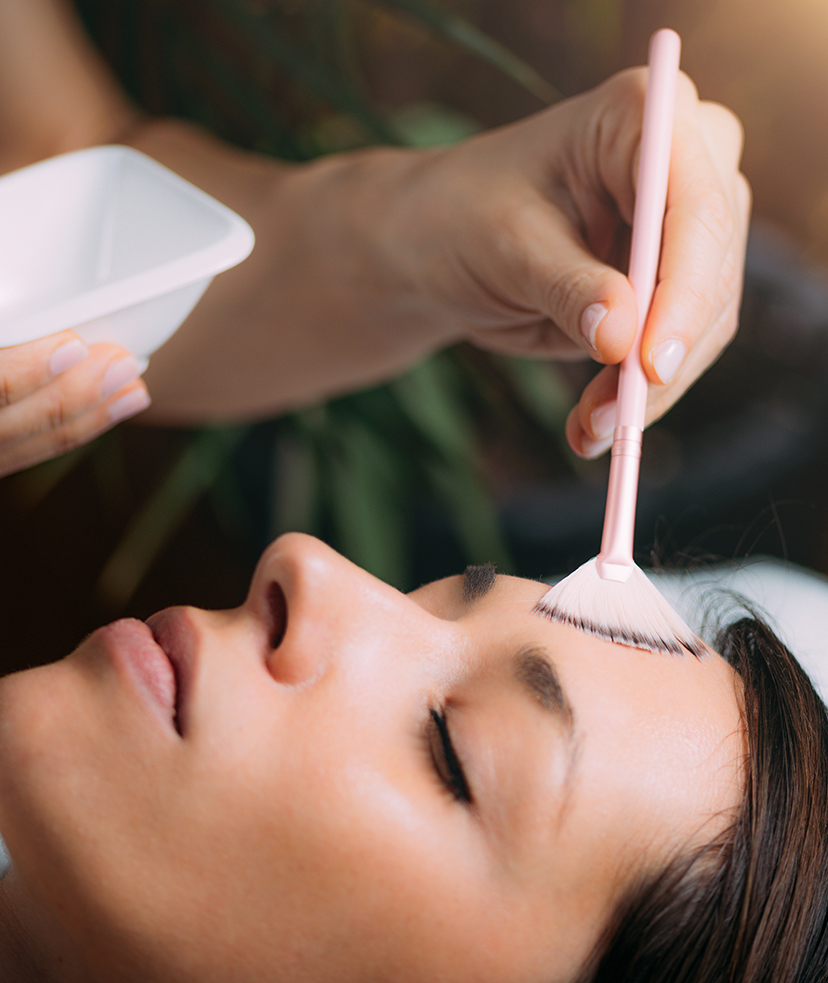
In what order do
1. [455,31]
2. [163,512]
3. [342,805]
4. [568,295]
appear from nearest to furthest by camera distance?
[342,805] → [568,295] → [455,31] → [163,512]

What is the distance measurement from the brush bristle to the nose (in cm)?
10

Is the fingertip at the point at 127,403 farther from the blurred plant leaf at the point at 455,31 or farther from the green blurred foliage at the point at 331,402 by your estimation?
the blurred plant leaf at the point at 455,31

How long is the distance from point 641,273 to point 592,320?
2.1 inches

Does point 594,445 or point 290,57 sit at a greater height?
point 290,57

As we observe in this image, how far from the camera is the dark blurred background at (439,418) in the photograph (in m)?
0.92

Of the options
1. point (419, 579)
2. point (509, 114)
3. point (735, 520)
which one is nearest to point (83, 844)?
point (419, 579)

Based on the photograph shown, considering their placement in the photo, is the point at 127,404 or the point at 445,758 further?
the point at 127,404

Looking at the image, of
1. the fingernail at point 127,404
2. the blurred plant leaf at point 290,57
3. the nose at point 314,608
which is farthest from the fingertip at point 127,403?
the blurred plant leaf at point 290,57

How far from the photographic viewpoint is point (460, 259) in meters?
0.68

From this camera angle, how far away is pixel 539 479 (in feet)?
3.69

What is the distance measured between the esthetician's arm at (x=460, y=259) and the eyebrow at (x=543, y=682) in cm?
19

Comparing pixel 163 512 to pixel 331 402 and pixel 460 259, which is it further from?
pixel 460 259

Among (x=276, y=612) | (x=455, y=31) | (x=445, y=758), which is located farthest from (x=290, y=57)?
(x=445, y=758)

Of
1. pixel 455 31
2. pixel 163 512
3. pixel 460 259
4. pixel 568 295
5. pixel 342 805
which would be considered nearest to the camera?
pixel 342 805
